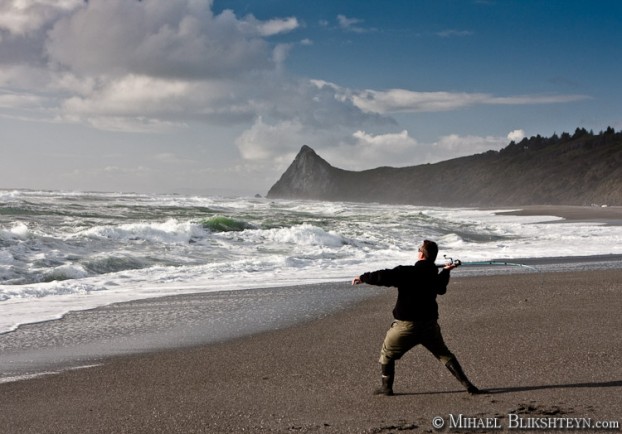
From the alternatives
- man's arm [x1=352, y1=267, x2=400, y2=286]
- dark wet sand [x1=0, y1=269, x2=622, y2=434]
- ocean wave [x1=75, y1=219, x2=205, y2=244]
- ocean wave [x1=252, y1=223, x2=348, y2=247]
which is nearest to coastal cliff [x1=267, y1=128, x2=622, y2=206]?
ocean wave [x1=252, y1=223, x2=348, y2=247]

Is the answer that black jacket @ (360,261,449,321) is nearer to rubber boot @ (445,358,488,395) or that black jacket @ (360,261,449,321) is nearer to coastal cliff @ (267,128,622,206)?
rubber boot @ (445,358,488,395)

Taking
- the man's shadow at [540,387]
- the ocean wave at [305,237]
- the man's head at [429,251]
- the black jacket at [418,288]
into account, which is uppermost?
the man's head at [429,251]

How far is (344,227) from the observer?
A: 105 feet

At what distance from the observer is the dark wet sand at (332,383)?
5.02 metres

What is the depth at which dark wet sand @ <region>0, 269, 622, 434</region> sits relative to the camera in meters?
5.02

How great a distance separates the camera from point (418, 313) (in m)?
5.65

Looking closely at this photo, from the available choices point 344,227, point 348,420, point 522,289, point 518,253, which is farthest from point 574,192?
point 348,420

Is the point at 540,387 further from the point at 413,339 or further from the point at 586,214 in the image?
the point at 586,214

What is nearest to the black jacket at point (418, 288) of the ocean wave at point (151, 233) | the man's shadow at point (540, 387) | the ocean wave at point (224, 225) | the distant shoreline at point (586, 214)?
the man's shadow at point (540, 387)

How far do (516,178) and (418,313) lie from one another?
133331 mm

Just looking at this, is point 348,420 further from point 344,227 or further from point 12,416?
point 344,227

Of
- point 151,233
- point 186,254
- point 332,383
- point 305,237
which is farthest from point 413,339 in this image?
point 151,233

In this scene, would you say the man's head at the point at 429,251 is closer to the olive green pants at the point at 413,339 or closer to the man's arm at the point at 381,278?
A: the man's arm at the point at 381,278

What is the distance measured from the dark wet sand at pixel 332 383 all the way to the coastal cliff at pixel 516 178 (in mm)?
94253
